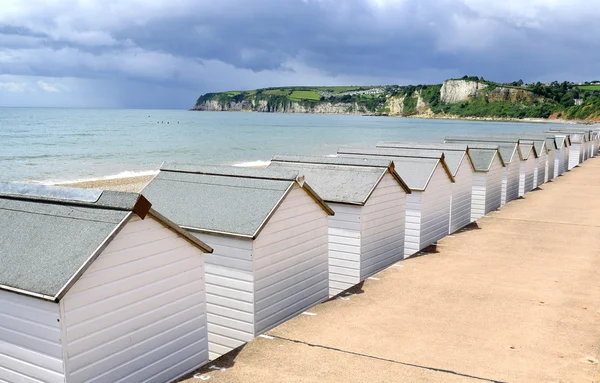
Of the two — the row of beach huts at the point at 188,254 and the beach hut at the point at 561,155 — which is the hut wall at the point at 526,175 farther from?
the row of beach huts at the point at 188,254

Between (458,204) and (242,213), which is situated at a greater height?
(242,213)

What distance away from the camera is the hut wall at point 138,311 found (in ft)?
19.2

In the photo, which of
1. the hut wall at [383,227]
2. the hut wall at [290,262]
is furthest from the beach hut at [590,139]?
the hut wall at [290,262]

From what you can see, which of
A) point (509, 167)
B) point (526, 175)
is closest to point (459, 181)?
point (509, 167)

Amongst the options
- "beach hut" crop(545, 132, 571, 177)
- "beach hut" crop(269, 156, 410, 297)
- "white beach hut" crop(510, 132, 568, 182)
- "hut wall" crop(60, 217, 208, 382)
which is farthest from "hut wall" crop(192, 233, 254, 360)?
"beach hut" crop(545, 132, 571, 177)

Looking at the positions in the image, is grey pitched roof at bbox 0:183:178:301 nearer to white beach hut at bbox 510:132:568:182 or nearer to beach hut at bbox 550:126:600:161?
white beach hut at bbox 510:132:568:182

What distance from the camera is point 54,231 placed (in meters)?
6.38

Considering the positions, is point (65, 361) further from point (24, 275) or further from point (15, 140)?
point (15, 140)

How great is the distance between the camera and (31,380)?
19.5 ft

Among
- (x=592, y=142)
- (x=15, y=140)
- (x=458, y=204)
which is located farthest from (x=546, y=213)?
(x=15, y=140)

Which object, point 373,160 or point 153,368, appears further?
point 373,160

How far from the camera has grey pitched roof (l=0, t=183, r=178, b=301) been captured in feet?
18.9

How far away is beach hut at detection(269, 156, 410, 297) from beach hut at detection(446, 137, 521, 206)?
1031cm

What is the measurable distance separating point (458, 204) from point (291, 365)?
10858 millimetres
